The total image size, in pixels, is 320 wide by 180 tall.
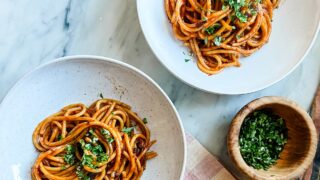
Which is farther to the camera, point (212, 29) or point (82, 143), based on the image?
point (212, 29)

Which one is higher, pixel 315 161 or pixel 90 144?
pixel 90 144

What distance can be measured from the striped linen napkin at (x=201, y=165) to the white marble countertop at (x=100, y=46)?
7 cm

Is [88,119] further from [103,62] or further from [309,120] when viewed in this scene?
[309,120]

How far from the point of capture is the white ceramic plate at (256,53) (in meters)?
2.38

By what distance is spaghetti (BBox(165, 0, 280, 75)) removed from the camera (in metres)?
2.41

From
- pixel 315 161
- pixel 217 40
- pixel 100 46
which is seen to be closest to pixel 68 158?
pixel 100 46

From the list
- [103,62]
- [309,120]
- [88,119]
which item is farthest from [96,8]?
[309,120]

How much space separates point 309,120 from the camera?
7.94 feet

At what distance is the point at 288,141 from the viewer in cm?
259

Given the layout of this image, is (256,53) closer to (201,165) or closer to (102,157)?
(201,165)

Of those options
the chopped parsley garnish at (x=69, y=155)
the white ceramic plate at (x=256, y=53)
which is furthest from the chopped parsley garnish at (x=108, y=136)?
the white ceramic plate at (x=256, y=53)

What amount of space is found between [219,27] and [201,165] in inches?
23.8

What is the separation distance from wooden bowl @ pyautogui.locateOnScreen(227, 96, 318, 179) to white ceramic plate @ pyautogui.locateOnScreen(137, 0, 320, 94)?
10cm

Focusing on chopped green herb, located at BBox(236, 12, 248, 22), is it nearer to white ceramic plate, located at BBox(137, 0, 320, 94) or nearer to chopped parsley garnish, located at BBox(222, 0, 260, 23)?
chopped parsley garnish, located at BBox(222, 0, 260, 23)
